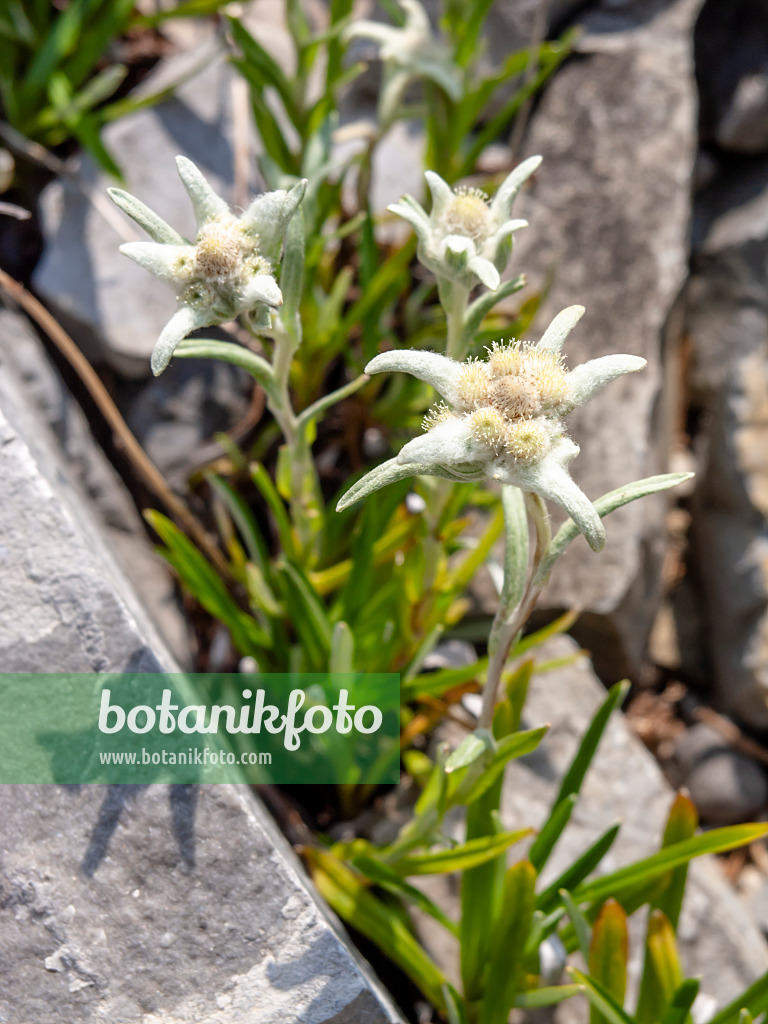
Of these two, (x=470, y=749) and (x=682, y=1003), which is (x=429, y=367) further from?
(x=682, y=1003)

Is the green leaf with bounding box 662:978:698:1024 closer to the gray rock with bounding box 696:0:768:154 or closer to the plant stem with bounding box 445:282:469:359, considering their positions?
the plant stem with bounding box 445:282:469:359

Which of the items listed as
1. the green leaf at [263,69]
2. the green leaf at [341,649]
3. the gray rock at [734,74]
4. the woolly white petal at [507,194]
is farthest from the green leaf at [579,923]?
the gray rock at [734,74]

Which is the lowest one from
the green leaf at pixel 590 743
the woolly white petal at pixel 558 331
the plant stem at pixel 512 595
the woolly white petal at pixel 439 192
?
the green leaf at pixel 590 743

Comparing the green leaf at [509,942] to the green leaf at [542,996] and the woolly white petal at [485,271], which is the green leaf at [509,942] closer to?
the green leaf at [542,996]

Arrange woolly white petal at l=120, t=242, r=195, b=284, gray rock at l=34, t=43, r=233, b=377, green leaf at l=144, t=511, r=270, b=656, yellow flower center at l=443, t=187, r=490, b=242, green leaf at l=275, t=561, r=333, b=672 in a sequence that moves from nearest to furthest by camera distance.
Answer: woolly white petal at l=120, t=242, r=195, b=284 → yellow flower center at l=443, t=187, r=490, b=242 → green leaf at l=275, t=561, r=333, b=672 → green leaf at l=144, t=511, r=270, b=656 → gray rock at l=34, t=43, r=233, b=377

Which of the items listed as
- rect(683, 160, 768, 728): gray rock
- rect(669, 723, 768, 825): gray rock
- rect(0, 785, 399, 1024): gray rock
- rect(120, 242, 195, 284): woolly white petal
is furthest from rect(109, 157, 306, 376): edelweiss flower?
rect(669, 723, 768, 825): gray rock

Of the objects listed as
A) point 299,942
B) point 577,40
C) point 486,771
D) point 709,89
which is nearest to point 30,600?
point 299,942

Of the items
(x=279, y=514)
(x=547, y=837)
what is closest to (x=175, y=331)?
(x=279, y=514)
